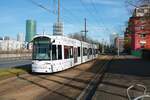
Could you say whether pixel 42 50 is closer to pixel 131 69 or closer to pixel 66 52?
pixel 66 52

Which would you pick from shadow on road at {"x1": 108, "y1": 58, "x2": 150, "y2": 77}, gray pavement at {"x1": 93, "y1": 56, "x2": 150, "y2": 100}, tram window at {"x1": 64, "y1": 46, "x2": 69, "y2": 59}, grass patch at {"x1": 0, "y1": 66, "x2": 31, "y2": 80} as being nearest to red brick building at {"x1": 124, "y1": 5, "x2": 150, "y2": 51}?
shadow on road at {"x1": 108, "y1": 58, "x2": 150, "y2": 77}

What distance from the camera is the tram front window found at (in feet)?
86.7

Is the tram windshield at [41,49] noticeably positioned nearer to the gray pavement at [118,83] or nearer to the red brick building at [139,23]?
the gray pavement at [118,83]

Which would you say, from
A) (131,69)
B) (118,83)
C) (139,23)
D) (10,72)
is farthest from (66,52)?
(139,23)

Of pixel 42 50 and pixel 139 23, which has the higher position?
pixel 139 23

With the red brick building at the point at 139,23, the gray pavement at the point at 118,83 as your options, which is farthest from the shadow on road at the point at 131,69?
the red brick building at the point at 139,23

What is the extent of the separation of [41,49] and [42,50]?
0.38 ft

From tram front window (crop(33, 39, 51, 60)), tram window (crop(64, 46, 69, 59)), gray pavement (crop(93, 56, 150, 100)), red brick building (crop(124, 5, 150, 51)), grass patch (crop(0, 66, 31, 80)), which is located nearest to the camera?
gray pavement (crop(93, 56, 150, 100))

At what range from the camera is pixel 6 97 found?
1445 centimetres

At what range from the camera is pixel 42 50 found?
26547 mm

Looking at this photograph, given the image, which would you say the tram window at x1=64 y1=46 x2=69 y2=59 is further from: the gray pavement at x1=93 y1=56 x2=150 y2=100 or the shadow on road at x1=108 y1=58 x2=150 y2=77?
the shadow on road at x1=108 y1=58 x2=150 y2=77

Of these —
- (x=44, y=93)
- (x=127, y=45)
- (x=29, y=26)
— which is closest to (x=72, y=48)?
(x=44, y=93)

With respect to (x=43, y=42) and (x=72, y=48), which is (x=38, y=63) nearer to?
(x=43, y=42)

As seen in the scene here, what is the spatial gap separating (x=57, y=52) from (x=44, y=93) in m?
11.5
